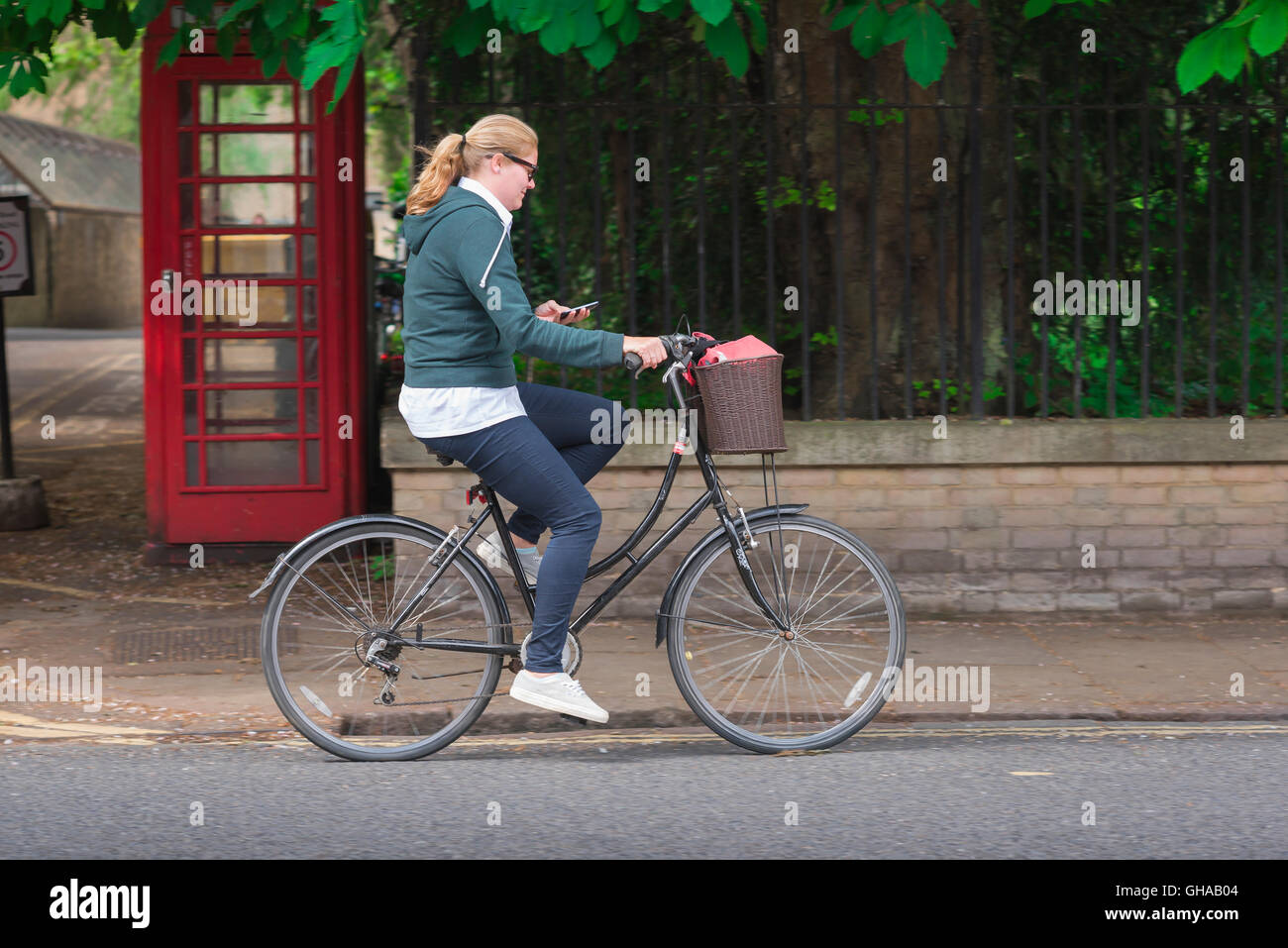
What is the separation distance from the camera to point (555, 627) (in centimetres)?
500

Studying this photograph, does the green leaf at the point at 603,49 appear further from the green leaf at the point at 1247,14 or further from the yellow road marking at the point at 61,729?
the yellow road marking at the point at 61,729

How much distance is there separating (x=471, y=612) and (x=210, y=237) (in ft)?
13.9

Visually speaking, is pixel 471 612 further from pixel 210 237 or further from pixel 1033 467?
pixel 210 237

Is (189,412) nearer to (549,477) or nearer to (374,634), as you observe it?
(374,634)

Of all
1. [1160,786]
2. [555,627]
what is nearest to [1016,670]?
[1160,786]

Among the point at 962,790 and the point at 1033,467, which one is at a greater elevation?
the point at 1033,467

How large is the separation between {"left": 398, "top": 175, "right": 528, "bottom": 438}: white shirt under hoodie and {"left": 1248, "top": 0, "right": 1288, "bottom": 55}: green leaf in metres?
2.71

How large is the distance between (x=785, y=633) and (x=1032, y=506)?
251cm

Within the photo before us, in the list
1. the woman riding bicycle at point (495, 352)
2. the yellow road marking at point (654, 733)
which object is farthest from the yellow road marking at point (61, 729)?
the woman riding bicycle at point (495, 352)

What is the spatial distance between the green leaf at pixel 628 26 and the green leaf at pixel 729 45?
0.30 meters

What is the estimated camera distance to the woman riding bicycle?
4.74m

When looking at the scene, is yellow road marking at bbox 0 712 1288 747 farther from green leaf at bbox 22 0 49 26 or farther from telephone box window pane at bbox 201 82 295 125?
telephone box window pane at bbox 201 82 295 125

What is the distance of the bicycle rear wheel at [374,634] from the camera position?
502 cm

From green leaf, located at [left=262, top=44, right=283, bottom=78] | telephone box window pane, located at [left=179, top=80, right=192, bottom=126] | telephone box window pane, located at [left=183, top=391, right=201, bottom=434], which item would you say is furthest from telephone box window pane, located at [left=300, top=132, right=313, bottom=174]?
green leaf, located at [left=262, top=44, right=283, bottom=78]
